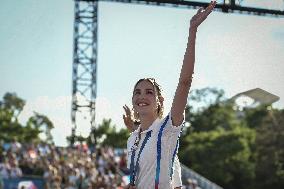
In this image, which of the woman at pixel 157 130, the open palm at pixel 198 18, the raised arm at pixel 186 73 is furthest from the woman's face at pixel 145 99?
the open palm at pixel 198 18

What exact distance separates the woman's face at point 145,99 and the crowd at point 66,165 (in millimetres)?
9356

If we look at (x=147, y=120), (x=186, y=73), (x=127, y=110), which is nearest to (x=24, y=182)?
(x=127, y=110)

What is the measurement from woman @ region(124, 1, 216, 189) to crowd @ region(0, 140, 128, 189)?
9.35 metres

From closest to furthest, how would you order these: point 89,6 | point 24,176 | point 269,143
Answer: point 24,176 → point 89,6 → point 269,143

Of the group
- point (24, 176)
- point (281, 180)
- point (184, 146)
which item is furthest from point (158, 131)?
point (184, 146)

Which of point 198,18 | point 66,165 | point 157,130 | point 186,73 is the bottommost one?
point 66,165

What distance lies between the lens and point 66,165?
15.6 metres

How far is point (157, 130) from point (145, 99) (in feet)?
0.67

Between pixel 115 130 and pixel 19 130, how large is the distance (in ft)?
38.6

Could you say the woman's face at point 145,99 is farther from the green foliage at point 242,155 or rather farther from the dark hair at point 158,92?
the green foliage at point 242,155

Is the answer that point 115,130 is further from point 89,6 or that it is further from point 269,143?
point 89,6

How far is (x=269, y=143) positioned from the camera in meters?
42.8

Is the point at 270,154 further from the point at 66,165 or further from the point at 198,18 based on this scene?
the point at 198,18

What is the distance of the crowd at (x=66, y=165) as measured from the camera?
47.2 ft
